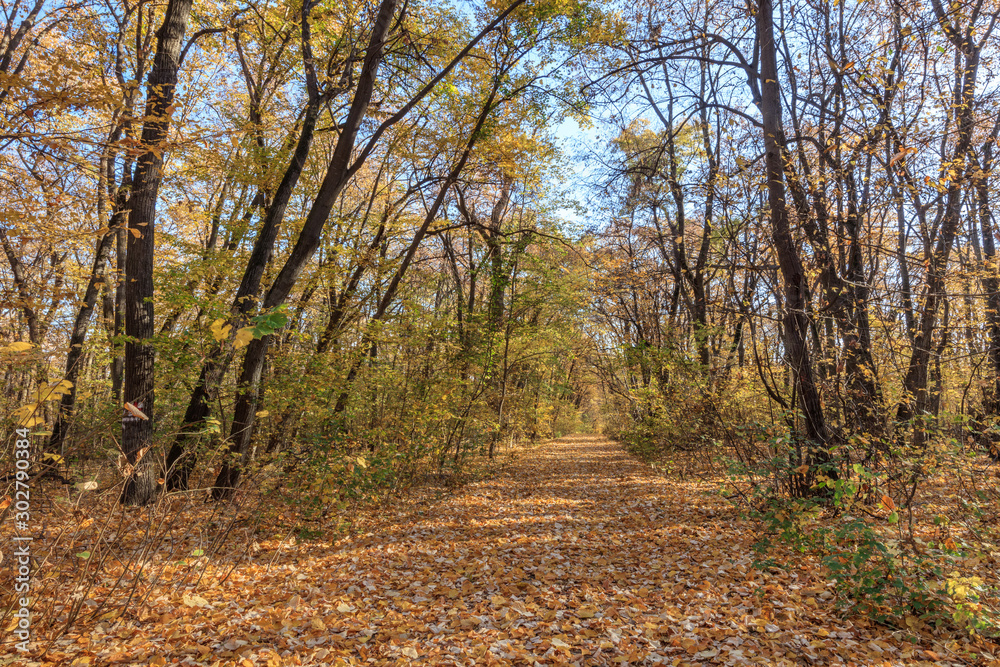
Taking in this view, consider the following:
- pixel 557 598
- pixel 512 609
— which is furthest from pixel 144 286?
pixel 557 598

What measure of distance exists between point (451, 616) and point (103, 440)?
6.86 m

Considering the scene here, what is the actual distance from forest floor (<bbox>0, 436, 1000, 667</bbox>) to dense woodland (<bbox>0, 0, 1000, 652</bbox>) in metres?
0.50

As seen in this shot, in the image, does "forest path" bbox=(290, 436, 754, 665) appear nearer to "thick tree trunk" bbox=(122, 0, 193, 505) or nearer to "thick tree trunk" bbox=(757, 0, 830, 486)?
"thick tree trunk" bbox=(757, 0, 830, 486)

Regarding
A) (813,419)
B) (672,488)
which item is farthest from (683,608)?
(672,488)

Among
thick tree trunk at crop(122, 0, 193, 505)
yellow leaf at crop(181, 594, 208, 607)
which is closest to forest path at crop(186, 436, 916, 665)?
yellow leaf at crop(181, 594, 208, 607)

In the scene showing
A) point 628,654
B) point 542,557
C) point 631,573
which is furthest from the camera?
point 542,557

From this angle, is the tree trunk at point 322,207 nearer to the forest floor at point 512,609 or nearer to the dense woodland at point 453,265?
the dense woodland at point 453,265

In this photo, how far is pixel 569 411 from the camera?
91.4ft

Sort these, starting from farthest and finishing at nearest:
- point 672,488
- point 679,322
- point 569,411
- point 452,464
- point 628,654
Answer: point 569,411
point 679,322
point 452,464
point 672,488
point 628,654

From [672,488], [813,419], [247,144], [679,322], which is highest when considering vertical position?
[247,144]

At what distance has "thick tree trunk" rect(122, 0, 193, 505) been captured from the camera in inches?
237

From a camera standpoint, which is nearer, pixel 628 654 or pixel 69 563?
pixel 628 654

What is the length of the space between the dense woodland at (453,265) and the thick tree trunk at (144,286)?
4 cm

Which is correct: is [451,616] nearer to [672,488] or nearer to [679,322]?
[672,488]
